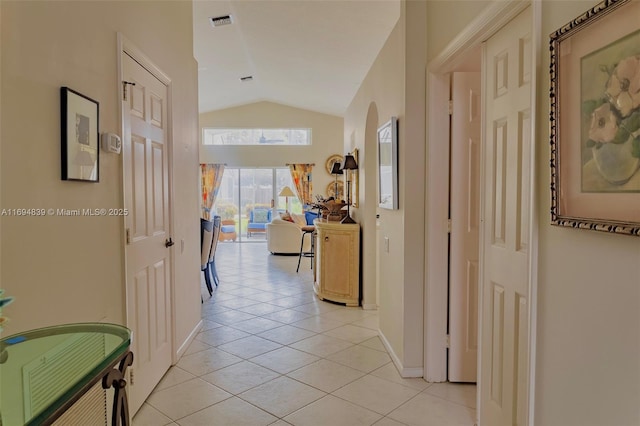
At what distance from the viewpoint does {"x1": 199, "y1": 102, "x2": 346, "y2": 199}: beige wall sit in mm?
10797

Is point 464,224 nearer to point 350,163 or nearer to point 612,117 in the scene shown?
point 612,117

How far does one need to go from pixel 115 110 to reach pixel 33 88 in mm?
725

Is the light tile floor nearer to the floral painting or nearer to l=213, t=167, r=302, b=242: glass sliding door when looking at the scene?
the floral painting

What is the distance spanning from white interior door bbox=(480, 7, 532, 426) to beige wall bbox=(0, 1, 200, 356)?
6.17 feet

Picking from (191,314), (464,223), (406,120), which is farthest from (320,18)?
(191,314)

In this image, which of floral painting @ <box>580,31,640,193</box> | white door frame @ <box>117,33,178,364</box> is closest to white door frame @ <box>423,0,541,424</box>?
floral painting @ <box>580,31,640,193</box>

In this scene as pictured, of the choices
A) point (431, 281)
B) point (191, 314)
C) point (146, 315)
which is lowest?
point (191, 314)

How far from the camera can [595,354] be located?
1.26 m

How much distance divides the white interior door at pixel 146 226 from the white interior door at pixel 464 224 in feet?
6.78

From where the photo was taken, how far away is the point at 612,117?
113 centimetres

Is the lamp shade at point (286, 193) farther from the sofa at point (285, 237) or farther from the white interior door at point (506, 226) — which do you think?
the white interior door at point (506, 226)

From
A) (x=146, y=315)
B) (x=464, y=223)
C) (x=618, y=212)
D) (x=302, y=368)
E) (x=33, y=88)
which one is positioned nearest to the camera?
(x=618, y=212)

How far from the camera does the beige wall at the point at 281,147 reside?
1080cm

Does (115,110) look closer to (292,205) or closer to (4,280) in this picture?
(4,280)
